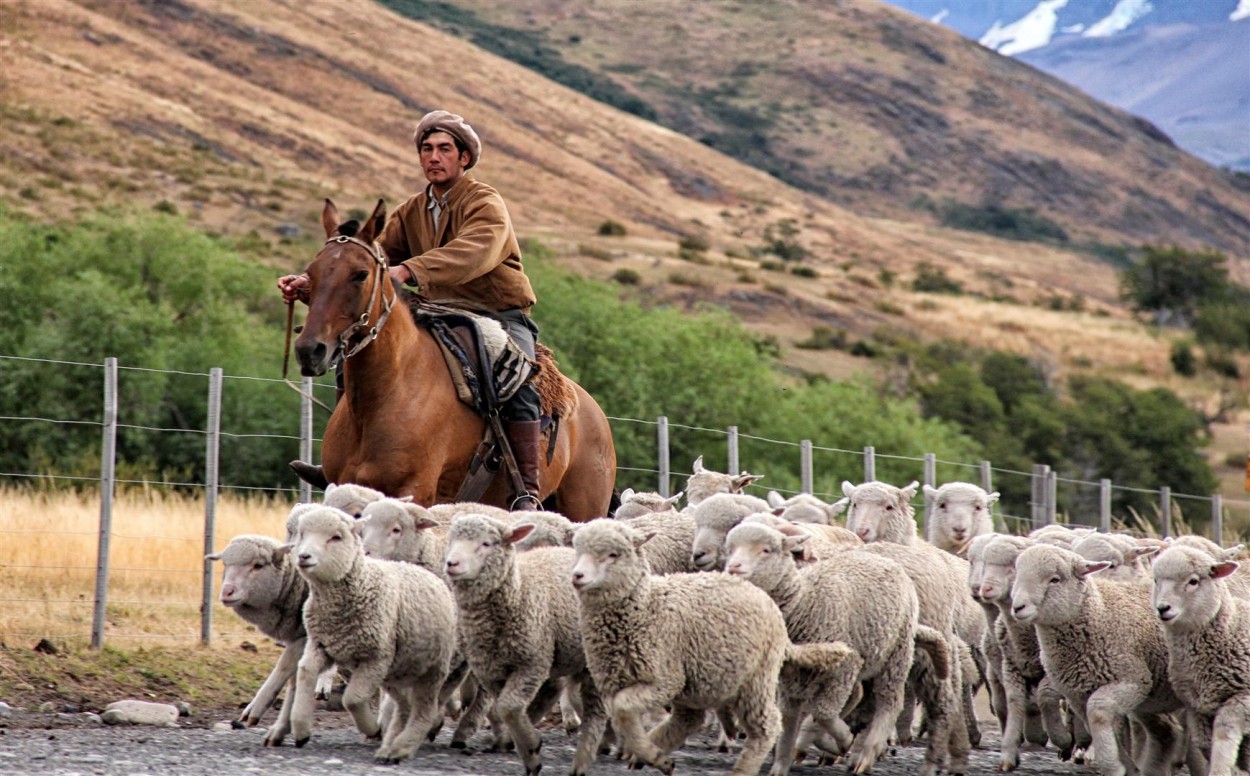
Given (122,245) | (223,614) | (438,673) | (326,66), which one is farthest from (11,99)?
(438,673)

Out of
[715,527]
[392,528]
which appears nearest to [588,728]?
[715,527]

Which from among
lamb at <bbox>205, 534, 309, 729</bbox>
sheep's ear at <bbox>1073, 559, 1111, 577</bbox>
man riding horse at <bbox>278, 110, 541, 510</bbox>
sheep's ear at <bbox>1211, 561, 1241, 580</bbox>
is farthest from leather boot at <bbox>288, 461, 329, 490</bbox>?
sheep's ear at <bbox>1211, 561, 1241, 580</bbox>

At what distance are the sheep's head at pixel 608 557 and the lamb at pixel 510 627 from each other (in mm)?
411

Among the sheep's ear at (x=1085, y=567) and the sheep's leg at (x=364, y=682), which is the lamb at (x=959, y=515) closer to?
the sheep's ear at (x=1085, y=567)

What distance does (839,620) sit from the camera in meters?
8.11

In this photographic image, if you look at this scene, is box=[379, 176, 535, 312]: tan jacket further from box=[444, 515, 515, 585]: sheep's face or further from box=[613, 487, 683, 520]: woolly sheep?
box=[444, 515, 515, 585]: sheep's face

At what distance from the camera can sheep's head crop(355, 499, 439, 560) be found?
871cm

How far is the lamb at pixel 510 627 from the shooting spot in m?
Answer: 7.59

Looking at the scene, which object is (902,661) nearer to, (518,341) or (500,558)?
(500,558)

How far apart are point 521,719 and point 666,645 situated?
762mm

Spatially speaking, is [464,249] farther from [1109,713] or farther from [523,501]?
[1109,713]

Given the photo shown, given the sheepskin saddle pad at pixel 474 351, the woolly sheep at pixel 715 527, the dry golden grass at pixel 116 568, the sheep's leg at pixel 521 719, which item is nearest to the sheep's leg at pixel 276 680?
the sheep's leg at pixel 521 719

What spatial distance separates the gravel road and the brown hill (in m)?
115

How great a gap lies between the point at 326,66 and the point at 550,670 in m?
90.6
